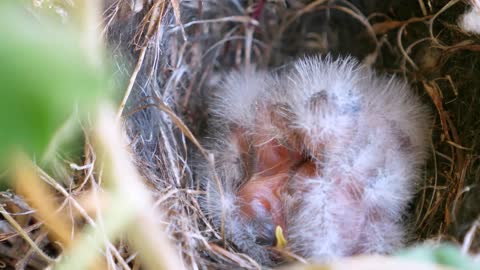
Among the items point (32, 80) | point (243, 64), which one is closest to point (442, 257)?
point (32, 80)

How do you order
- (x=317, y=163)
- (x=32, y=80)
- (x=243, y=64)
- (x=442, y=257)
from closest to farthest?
(x=32, y=80), (x=442, y=257), (x=317, y=163), (x=243, y=64)

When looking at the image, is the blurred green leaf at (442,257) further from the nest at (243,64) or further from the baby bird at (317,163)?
the baby bird at (317,163)

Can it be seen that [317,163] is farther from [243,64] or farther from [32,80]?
[32,80]

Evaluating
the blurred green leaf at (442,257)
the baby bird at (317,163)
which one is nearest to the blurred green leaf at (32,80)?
the blurred green leaf at (442,257)

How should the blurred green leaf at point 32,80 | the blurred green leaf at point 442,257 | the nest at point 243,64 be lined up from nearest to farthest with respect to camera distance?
the blurred green leaf at point 32,80, the blurred green leaf at point 442,257, the nest at point 243,64

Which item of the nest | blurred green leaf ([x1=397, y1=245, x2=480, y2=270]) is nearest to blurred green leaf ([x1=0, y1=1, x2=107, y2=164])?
blurred green leaf ([x1=397, y1=245, x2=480, y2=270])

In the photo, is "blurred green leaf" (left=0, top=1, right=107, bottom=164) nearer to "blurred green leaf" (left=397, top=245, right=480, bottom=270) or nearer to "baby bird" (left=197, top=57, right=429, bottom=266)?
"blurred green leaf" (left=397, top=245, right=480, bottom=270)
